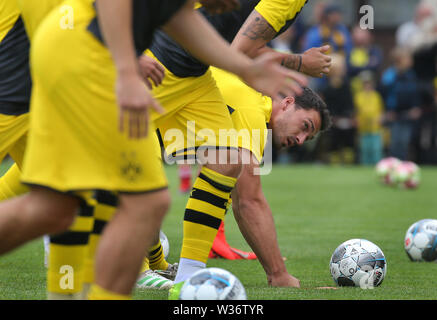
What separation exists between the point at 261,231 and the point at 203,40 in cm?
206

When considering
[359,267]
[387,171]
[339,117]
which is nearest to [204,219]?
[359,267]

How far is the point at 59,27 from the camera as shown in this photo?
121 inches

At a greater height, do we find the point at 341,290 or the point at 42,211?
the point at 42,211

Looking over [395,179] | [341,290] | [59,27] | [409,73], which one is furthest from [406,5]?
[59,27]

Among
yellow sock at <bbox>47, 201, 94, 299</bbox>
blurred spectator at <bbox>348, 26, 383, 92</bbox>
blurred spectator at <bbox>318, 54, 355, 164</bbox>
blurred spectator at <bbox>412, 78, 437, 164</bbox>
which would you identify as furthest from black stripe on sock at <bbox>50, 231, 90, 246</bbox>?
blurred spectator at <bbox>412, 78, 437, 164</bbox>

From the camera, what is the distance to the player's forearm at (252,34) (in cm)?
463

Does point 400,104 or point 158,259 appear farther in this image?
point 400,104

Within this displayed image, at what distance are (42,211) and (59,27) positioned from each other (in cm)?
76

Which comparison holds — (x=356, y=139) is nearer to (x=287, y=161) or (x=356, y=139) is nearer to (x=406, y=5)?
(x=287, y=161)

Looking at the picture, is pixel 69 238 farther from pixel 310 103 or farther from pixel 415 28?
pixel 415 28

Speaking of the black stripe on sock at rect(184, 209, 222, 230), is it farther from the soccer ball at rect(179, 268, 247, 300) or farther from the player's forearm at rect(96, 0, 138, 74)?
the player's forearm at rect(96, 0, 138, 74)

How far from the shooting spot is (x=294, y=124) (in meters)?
5.27

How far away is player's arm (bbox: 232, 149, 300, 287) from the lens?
490cm
